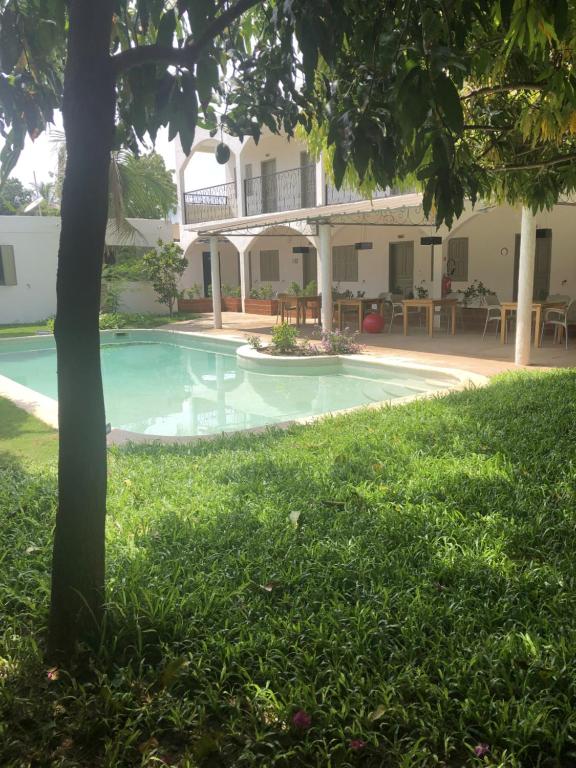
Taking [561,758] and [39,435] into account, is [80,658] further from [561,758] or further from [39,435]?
[39,435]

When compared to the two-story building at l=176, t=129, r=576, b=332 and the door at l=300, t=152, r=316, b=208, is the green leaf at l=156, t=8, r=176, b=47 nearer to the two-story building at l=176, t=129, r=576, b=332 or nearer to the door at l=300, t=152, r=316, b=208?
the two-story building at l=176, t=129, r=576, b=332

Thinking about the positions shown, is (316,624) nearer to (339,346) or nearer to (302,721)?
(302,721)

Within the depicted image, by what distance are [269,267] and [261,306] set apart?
116 inches

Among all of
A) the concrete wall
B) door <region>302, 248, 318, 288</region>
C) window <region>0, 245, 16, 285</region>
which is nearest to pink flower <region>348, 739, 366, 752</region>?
door <region>302, 248, 318, 288</region>

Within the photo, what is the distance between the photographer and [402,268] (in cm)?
1808

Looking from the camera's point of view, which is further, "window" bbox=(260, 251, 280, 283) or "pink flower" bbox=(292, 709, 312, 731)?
"window" bbox=(260, 251, 280, 283)

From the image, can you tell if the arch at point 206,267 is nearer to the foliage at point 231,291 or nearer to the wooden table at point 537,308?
the foliage at point 231,291

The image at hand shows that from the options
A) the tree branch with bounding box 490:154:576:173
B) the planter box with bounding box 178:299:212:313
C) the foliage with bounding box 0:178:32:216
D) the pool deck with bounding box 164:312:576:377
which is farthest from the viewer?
the foliage with bounding box 0:178:32:216

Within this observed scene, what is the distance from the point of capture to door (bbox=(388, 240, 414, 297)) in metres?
17.8

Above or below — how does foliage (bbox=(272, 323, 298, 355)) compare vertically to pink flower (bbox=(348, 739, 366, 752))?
above

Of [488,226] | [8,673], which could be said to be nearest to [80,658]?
[8,673]

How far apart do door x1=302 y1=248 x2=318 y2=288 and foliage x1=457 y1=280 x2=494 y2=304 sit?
6230 mm

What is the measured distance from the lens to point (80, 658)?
7.61 ft

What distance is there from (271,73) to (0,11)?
1.27 metres
